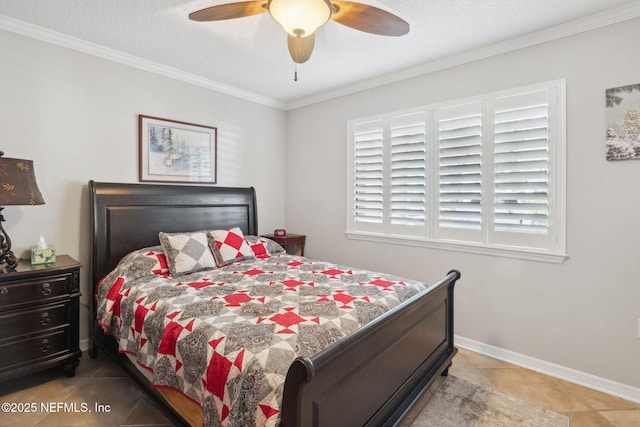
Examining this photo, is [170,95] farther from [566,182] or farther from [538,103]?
[566,182]

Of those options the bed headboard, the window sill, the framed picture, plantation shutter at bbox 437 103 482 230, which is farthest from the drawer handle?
plantation shutter at bbox 437 103 482 230

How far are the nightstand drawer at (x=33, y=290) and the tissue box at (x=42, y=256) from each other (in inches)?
6.5

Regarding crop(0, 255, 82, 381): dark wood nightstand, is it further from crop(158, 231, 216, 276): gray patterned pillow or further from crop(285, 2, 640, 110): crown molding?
crop(285, 2, 640, 110): crown molding

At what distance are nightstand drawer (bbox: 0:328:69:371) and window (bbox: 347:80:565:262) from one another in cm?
271

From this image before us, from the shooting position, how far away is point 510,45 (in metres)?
2.64

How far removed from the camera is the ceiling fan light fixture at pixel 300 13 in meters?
1.57

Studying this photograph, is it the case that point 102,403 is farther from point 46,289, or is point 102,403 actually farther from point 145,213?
point 145,213

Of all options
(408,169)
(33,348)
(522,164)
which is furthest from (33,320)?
(522,164)

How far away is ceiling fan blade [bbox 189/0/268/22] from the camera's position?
175cm

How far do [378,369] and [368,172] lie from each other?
7.58 ft

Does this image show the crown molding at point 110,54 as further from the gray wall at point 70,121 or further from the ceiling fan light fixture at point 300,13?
the ceiling fan light fixture at point 300,13

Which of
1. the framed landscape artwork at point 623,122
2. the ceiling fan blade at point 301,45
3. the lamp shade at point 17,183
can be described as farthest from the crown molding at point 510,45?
the lamp shade at point 17,183

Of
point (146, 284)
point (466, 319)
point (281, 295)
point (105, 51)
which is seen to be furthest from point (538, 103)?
point (105, 51)

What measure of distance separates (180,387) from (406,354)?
122 centimetres
